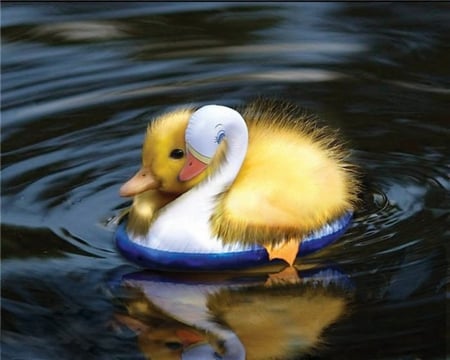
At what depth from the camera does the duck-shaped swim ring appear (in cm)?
499

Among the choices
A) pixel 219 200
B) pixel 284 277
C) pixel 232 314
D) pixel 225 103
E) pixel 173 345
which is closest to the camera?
pixel 173 345

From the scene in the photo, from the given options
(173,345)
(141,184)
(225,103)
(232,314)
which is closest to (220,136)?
(141,184)

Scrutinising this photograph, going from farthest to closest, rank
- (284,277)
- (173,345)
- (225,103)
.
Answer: (225,103) < (284,277) < (173,345)

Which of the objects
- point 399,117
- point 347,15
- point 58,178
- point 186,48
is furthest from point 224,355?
point 347,15

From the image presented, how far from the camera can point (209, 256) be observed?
16.4ft

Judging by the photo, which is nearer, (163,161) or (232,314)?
(232,314)

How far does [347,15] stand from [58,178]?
220 cm

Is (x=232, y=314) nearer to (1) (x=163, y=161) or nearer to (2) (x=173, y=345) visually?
(2) (x=173, y=345)

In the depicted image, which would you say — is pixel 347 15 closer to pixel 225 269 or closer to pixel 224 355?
pixel 225 269

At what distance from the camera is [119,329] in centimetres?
459

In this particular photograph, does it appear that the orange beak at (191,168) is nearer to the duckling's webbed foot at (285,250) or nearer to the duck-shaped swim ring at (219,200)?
the duck-shaped swim ring at (219,200)

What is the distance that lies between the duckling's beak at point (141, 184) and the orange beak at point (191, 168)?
0.09 meters

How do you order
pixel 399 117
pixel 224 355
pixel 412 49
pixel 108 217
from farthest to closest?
pixel 412 49 < pixel 399 117 < pixel 108 217 < pixel 224 355

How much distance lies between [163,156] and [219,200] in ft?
0.74
